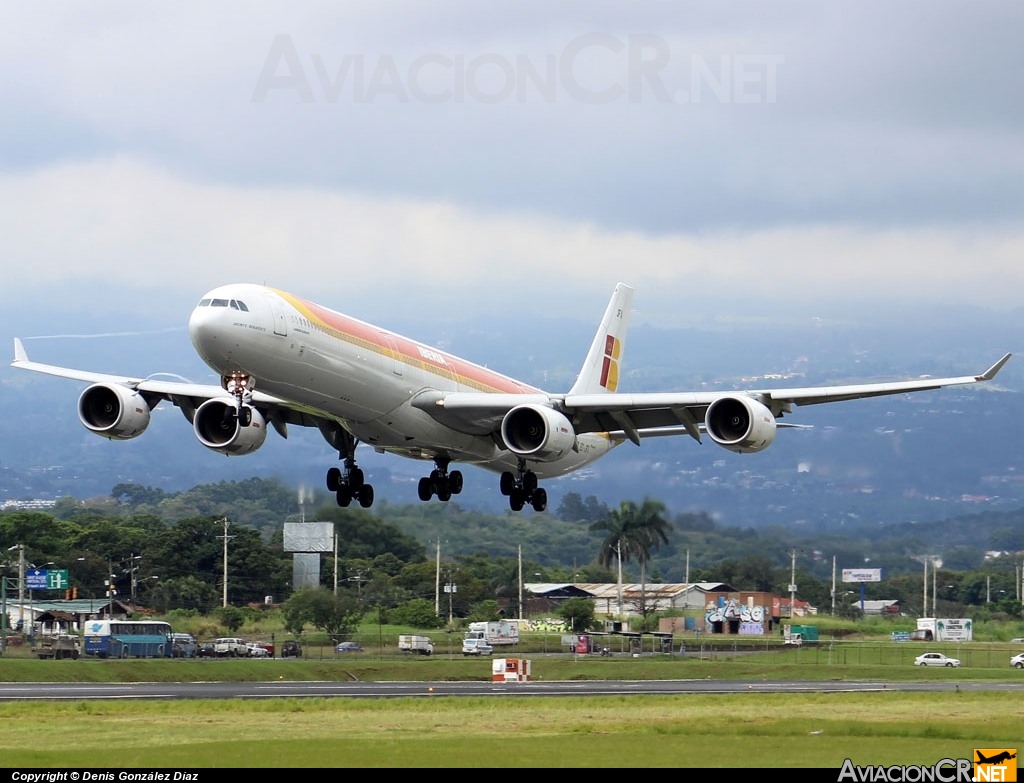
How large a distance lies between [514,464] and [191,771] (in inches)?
1020

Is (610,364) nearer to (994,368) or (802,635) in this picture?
(994,368)

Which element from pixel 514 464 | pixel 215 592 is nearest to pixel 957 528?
pixel 215 592

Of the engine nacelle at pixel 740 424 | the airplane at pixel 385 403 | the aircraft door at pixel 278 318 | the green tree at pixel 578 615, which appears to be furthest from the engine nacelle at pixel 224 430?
the green tree at pixel 578 615

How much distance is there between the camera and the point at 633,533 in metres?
96.2

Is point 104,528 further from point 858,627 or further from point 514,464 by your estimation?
point 514,464

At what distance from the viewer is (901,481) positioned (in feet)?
347

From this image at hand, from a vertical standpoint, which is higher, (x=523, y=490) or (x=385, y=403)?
(x=385, y=403)

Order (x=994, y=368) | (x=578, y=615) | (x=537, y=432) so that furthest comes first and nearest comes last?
(x=578, y=615), (x=537, y=432), (x=994, y=368)

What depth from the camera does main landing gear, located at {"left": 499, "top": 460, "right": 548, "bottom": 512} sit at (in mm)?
54000

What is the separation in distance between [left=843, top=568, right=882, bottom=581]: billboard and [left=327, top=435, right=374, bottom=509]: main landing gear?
41.7m

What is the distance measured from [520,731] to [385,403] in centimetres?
1178

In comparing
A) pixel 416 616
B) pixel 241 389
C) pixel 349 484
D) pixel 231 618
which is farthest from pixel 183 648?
pixel 241 389

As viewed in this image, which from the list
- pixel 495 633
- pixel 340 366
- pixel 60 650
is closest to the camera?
pixel 340 366

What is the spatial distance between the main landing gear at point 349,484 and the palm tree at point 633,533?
21896mm
